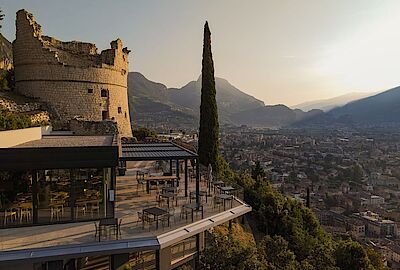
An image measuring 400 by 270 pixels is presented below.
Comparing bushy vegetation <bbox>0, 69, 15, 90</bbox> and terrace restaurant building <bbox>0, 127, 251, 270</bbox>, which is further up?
bushy vegetation <bbox>0, 69, 15, 90</bbox>

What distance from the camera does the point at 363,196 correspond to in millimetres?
75688

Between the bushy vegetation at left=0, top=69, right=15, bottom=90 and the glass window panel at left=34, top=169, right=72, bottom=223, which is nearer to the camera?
the glass window panel at left=34, top=169, right=72, bottom=223

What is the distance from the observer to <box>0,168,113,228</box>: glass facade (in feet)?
30.8

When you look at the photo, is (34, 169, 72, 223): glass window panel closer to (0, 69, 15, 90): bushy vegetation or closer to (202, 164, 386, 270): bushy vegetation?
(202, 164, 386, 270): bushy vegetation

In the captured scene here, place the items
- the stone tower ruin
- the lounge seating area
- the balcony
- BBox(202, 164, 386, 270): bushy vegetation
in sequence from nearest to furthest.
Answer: the balcony, the lounge seating area, BBox(202, 164, 386, 270): bushy vegetation, the stone tower ruin

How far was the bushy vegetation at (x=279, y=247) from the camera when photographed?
988cm

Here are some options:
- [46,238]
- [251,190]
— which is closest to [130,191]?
[46,238]

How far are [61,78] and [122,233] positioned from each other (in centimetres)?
1830

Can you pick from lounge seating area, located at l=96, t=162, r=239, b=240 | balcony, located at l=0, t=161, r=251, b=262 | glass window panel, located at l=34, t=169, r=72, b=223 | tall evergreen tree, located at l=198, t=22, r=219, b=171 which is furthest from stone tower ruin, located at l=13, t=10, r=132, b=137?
glass window panel, located at l=34, t=169, r=72, b=223

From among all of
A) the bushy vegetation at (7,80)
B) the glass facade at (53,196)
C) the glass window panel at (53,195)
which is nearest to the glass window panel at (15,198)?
the glass facade at (53,196)

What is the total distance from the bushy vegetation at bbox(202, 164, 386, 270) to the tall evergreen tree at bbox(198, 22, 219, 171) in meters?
2.69

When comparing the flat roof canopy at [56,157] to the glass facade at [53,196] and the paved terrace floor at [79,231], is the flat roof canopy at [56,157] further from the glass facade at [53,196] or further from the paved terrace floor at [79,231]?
the paved terrace floor at [79,231]

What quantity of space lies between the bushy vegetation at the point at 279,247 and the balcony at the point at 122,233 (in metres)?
1.05

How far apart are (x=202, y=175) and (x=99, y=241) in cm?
1007
